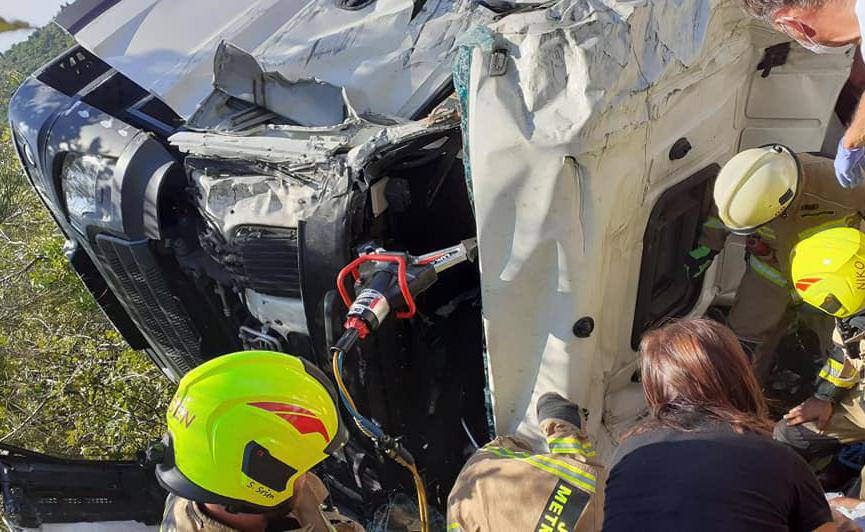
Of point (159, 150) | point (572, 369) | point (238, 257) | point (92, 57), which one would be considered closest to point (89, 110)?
point (159, 150)

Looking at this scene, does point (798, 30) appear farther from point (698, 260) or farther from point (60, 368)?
point (60, 368)

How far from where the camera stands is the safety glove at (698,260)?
9.84 ft

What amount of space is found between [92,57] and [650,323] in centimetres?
281

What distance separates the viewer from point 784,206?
9.66ft

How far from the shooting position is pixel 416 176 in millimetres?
2859

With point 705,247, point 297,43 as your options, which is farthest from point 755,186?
point 297,43

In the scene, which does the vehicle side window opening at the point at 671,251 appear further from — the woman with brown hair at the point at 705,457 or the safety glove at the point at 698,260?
the woman with brown hair at the point at 705,457

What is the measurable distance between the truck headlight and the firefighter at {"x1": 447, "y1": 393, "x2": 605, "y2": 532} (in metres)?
1.73

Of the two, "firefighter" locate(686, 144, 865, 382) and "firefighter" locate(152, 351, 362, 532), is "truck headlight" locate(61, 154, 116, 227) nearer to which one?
"firefighter" locate(152, 351, 362, 532)

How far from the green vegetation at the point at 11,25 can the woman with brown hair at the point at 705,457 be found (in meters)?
1.77

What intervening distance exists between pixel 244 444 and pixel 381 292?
0.70m

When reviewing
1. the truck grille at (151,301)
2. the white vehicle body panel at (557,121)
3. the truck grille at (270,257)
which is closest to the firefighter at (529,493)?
the white vehicle body panel at (557,121)

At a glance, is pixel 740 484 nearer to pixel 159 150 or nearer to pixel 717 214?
pixel 717 214

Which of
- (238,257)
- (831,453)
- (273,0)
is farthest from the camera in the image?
(273,0)
